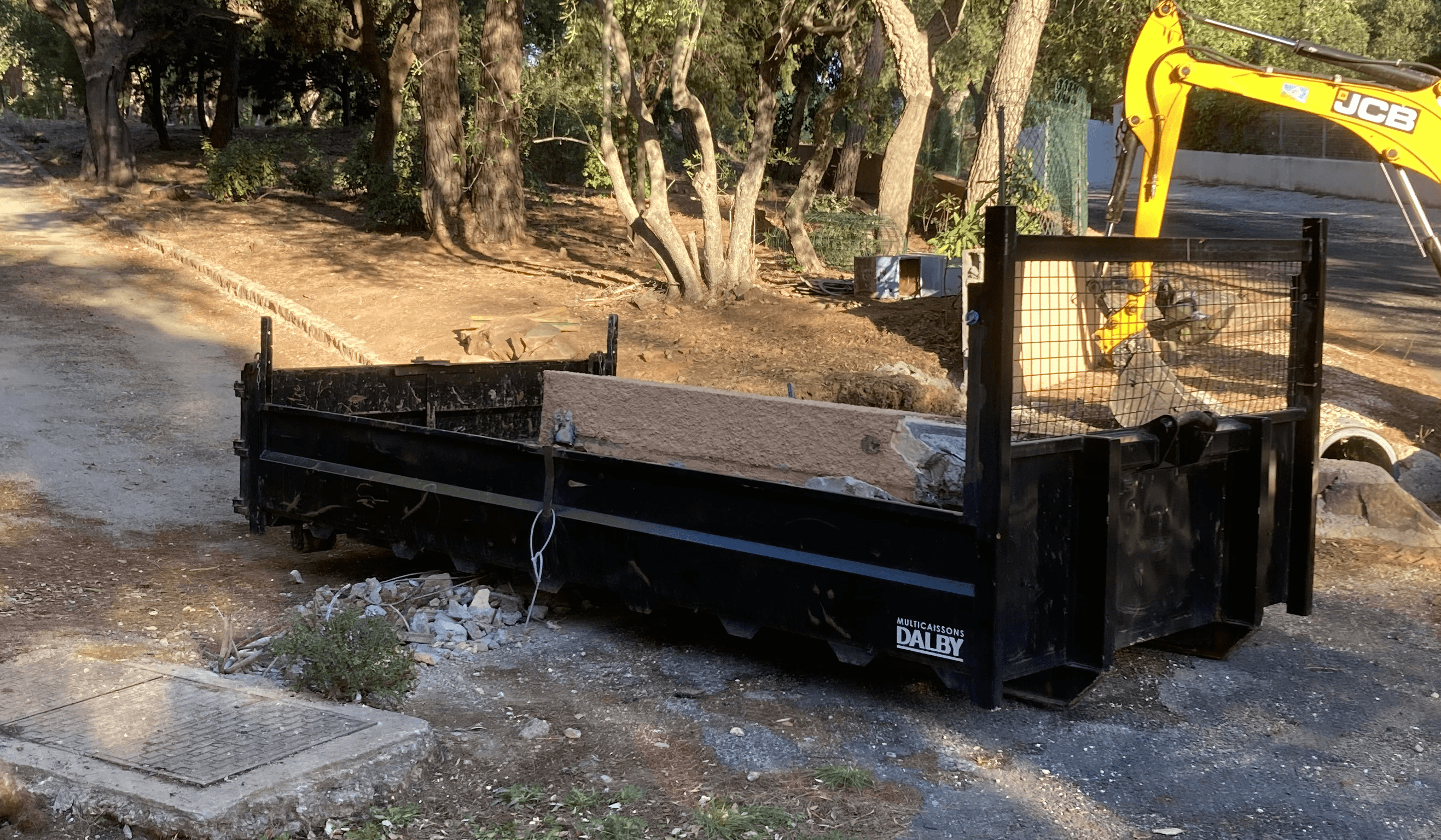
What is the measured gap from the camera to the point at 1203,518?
203 inches

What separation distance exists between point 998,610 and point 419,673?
234 cm

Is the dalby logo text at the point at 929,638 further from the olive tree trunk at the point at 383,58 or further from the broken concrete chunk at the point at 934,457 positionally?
the olive tree trunk at the point at 383,58

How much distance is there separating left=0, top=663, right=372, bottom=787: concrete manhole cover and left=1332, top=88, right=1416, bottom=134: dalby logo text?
7.37 meters

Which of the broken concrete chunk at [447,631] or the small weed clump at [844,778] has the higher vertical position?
the broken concrete chunk at [447,631]

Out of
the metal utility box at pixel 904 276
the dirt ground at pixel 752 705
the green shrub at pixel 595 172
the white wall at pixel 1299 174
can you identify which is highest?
the white wall at pixel 1299 174

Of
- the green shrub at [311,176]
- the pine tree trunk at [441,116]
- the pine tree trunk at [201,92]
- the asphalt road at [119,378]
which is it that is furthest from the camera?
the pine tree trunk at [201,92]

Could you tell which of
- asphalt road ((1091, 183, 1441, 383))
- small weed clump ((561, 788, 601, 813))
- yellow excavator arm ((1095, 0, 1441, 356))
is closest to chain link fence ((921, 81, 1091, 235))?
asphalt road ((1091, 183, 1441, 383))

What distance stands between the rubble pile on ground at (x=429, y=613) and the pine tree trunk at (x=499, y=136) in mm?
13956

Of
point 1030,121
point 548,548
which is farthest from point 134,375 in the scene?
point 1030,121

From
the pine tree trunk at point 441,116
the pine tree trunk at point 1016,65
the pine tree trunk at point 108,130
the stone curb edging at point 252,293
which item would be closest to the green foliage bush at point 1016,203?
the pine tree trunk at point 1016,65

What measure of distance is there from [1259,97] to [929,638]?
5688 mm

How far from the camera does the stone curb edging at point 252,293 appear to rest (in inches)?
552

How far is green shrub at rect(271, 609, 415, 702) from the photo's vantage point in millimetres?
4977

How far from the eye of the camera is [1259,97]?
874 centimetres
